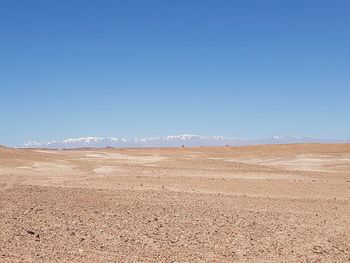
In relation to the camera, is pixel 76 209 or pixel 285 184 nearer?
pixel 76 209

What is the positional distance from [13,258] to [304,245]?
238 inches

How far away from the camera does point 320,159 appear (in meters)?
44.2

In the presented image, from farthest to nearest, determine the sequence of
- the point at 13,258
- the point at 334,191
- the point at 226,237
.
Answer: the point at 334,191 → the point at 226,237 → the point at 13,258

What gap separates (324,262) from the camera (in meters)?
10.0

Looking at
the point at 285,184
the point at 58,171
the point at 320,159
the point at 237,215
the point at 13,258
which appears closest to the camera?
the point at 13,258

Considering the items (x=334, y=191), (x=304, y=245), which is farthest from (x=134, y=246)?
(x=334, y=191)

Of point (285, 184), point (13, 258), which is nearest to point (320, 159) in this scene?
point (285, 184)

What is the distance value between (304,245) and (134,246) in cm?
368

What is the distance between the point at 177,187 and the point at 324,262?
13.9 m

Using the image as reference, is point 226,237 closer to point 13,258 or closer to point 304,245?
point 304,245

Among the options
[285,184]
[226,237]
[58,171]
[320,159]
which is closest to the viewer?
[226,237]

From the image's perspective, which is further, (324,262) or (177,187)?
(177,187)

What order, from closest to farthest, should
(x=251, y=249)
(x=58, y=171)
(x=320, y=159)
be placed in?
(x=251, y=249)
(x=58, y=171)
(x=320, y=159)

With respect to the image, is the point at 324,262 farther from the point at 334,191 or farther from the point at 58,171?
the point at 58,171
